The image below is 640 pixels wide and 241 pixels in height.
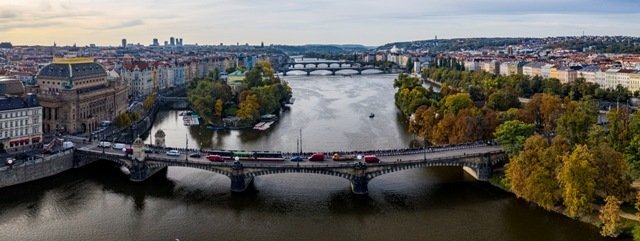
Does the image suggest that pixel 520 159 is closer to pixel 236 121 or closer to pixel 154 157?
pixel 154 157

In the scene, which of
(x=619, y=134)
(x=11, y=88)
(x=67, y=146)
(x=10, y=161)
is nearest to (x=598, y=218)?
(x=619, y=134)

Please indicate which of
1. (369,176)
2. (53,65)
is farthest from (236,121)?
(369,176)

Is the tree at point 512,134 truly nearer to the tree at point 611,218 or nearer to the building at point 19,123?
the tree at point 611,218

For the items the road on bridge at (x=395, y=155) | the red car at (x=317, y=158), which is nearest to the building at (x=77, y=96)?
the road on bridge at (x=395, y=155)

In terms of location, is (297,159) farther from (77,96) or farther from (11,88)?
(11,88)

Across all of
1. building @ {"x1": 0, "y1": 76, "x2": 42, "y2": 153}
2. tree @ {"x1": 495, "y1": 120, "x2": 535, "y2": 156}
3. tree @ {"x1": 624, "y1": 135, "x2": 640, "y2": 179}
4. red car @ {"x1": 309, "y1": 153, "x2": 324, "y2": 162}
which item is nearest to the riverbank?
tree @ {"x1": 624, "y1": 135, "x2": 640, "y2": 179}
